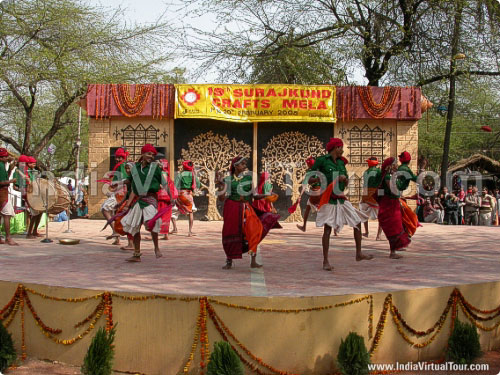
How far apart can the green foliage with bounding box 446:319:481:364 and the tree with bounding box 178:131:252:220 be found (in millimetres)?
11513

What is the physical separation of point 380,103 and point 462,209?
4598 millimetres

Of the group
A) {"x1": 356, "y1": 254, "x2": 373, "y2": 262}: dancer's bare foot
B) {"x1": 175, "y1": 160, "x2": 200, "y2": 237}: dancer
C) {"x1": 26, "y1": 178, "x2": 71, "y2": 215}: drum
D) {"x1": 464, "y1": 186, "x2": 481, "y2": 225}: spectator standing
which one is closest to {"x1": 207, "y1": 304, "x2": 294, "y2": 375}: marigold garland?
{"x1": 356, "y1": 254, "x2": 373, "y2": 262}: dancer's bare foot

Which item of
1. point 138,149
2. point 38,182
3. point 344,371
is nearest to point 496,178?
point 138,149

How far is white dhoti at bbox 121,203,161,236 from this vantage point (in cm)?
789

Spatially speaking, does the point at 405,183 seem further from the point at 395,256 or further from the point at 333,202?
the point at 333,202

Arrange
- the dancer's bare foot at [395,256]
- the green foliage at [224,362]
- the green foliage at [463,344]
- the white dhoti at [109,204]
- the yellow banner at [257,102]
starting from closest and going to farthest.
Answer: the green foliage at [224,362] → the green foliage at [463,344] → the dancer's bare foot at [395,256] → the white dhoti at [109,204] → the yellow banner at [257,102]

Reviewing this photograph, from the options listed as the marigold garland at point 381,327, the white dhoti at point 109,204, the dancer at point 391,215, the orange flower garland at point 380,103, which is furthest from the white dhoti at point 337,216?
the orange flower garland at point 380,103

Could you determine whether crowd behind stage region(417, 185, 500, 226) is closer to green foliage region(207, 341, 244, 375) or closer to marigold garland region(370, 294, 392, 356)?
marigold garland region(370, 294, 392, 356)

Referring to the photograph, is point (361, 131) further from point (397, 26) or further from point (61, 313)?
point (61, 313)

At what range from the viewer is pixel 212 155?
16.8m

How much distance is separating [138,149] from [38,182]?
6.00 m

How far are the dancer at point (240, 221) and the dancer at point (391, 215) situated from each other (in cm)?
211

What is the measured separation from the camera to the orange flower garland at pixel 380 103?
16438 mm

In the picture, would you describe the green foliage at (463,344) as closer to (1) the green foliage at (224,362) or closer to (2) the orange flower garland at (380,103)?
(1) the green foliage at (224,362)
